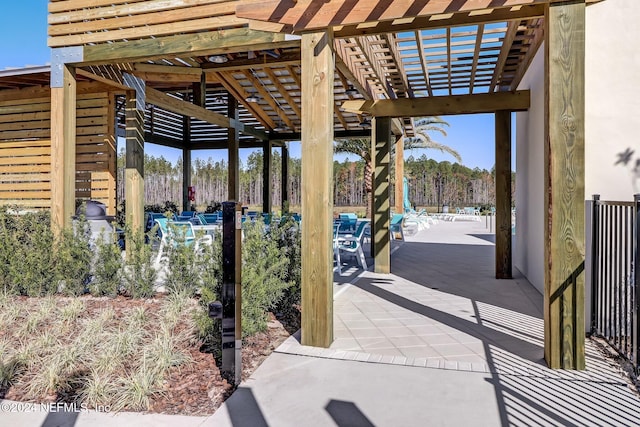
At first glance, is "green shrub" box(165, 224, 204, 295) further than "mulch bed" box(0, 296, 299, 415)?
Yes

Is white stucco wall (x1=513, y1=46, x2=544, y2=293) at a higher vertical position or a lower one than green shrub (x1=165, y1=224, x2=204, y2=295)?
higher

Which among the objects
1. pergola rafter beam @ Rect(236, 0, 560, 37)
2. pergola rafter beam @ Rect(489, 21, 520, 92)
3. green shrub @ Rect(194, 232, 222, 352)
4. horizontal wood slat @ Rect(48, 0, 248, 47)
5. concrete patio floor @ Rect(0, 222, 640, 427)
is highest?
horizontal wood slat @ Rect(48, 0, 248, 47)

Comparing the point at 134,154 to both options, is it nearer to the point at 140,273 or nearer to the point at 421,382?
the point at 140,273

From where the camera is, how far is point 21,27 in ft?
62.6

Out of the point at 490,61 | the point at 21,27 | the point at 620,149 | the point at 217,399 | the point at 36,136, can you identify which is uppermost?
the point at 21,27

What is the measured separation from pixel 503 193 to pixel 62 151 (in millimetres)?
6377

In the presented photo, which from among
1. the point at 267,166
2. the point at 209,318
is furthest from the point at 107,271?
the point at 267,166

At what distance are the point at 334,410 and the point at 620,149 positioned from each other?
3.52m

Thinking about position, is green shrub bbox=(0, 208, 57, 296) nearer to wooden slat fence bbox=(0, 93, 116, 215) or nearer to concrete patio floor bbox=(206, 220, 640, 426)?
concrete patio floor bbox=(206, 220, 640, 426)

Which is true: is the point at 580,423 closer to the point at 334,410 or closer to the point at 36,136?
the point at 334,410

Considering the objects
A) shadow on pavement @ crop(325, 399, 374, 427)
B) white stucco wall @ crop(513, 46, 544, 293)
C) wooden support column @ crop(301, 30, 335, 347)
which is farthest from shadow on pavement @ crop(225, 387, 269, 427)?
white stucco wall @ crop(513, 46, 544, 293)

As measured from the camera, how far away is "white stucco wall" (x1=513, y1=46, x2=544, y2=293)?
18.7 feet

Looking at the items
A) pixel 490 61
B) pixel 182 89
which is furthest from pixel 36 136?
pixel 490 61

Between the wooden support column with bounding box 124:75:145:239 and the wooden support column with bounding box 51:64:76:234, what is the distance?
1.48m
